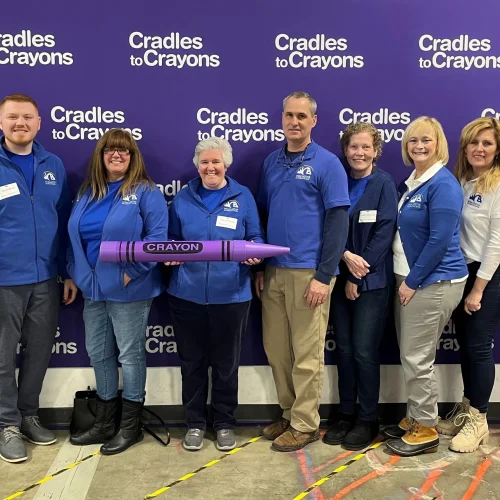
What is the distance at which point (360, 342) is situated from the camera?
2947mm

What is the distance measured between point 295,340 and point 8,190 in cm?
166

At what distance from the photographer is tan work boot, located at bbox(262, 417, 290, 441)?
3094 millimetres

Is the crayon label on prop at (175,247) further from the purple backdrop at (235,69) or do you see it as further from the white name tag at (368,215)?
the white name tag at (368,215)

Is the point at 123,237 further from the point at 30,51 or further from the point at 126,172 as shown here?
the point at 30,51

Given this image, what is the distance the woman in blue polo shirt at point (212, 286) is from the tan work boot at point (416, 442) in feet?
2.92

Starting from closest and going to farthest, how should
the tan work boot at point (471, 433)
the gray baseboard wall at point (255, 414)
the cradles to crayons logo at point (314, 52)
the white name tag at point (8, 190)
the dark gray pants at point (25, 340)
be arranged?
1. the white name tag at point (8, 190)
2. the dark gray pants at point (25, 340)
3. the tan work boot at point (471, 433)
4. the cradles to crayons logo at point (314, 52)
5. the gray baseboard wall at point (255, 414)

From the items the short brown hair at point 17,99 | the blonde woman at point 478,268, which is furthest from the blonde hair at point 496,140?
the short brown hair at point 17,99

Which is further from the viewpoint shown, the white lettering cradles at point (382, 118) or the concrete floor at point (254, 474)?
the white lettering cradles at point (382, 118)

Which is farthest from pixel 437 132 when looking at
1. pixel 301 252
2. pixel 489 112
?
pixel 301 252

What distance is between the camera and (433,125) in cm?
273

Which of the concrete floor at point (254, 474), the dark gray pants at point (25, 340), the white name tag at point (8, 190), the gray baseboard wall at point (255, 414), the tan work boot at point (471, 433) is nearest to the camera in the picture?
the concrete floor at point (254, 474)

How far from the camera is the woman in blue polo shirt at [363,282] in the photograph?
2846 millimetres

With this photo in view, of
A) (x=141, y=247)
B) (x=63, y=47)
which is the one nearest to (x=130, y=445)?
(x=141, y=247)

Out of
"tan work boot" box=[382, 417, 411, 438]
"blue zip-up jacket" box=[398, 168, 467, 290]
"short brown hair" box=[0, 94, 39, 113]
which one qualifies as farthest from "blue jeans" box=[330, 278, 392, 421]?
"short brown hair" box=[0, 94, 39, 113]
